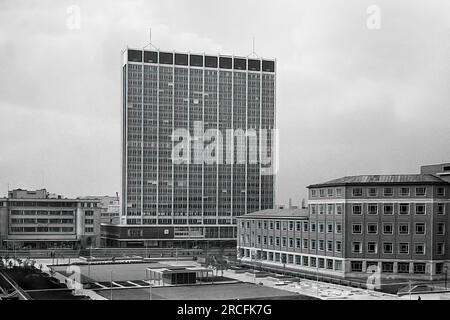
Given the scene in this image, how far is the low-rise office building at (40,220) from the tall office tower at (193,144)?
7.29 ft

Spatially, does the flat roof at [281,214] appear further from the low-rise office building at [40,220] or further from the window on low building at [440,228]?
the low-rise office building at [40,220]

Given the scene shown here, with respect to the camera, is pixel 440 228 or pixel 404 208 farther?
pixel 404 208

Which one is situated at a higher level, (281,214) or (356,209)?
(356,209)

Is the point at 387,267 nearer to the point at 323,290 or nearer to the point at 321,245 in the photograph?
the point at 321,245

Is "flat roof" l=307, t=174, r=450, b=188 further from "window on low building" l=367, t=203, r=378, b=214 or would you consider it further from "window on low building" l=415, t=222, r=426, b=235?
"window on low building" l=415, t=222, r=426, b=235

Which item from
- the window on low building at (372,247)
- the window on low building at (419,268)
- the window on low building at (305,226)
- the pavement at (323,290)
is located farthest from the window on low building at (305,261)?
the window on low building at (419,268)

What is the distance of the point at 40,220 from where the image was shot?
14.3 meters

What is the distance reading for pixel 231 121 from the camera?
1335 centimetres

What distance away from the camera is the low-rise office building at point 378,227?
47.7 ft

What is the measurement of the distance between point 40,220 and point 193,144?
671 centimetres

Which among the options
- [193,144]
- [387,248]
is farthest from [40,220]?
[387,248]

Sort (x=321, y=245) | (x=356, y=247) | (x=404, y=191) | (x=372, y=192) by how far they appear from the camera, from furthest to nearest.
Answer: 1. (x=321, y=245)
2. (x=356, y=247)
3. (x=372, y=192)
4. (x=404, y=191)
